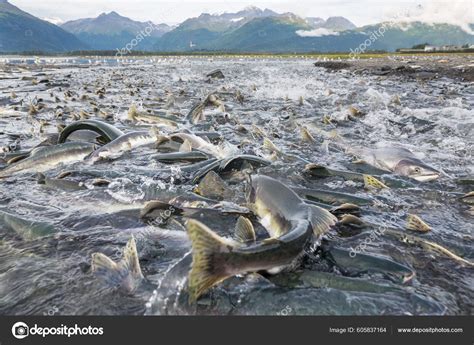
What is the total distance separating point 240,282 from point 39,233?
2.61 meters

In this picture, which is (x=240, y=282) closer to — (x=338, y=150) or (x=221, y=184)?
(x=221, y=184)

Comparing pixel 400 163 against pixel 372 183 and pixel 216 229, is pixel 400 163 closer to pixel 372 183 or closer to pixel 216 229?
pixel 372 183

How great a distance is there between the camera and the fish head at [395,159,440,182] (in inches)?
257

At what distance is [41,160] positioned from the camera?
7.28 metres

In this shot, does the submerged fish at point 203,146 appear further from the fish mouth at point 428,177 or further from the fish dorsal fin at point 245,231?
the fish dorsal fin at point 245,231

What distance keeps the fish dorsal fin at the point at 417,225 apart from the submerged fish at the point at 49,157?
6.23 m

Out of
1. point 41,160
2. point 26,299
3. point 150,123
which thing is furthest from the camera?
point 150,123

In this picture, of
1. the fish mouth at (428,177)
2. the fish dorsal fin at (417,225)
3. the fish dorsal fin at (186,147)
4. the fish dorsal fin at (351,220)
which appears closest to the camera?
the fish dorsal fin at (417,225)

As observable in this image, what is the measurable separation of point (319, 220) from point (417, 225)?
1.53 meters

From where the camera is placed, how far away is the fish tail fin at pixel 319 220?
3.98 meters

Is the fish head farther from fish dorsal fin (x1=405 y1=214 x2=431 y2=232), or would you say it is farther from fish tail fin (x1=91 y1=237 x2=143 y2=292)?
fish tail fin (x1=91 y1=237 x2=143 y2=292)

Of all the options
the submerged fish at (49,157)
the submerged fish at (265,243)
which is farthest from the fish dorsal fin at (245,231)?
the submerged fish at (49,157)
